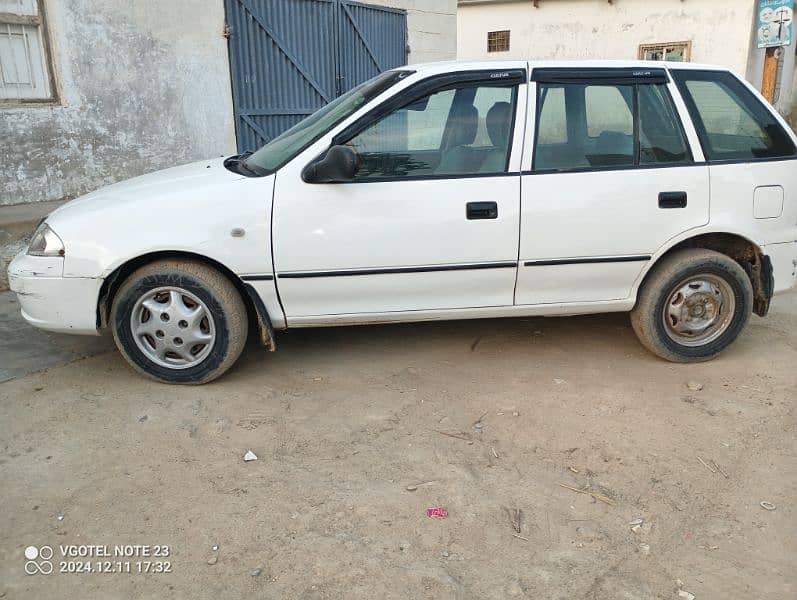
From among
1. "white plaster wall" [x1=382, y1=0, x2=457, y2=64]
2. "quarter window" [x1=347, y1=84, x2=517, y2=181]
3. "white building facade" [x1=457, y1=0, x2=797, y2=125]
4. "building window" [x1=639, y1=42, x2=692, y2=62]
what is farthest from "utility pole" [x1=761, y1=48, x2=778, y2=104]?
"building window" [x1=639, y1=42, x2=692, y2=62]

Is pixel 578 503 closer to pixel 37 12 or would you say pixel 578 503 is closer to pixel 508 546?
pixel 508 546

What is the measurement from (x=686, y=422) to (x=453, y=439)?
4.09ft

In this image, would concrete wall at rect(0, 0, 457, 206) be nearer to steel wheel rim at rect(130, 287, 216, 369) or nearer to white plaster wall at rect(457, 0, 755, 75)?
steel wheel rim at rect(130, 287, 216, 369)

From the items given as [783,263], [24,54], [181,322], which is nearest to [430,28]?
[24,54]

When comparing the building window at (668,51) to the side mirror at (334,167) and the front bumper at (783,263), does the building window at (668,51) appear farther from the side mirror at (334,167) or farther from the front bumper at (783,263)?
the side mirror at (334,167)

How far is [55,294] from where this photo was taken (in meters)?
3.71

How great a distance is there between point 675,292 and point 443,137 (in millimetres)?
1692

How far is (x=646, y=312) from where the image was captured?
413 centimetres

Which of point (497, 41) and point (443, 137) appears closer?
point (443, 137)

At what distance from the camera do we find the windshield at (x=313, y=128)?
3840 millimetres

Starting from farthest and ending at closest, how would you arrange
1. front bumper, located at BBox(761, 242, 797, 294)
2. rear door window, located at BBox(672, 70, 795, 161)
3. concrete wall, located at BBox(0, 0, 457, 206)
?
1. concrete wall, located at BBox(0, 0, 457, 206)
2. front bumper, located at BBox(761, 242, 797, 294)
3. rear door window, located at BBox(672, 70, 795, 161)

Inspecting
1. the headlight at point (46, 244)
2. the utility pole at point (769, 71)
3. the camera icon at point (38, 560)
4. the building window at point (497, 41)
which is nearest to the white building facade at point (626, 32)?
the building window at point (497, 41)

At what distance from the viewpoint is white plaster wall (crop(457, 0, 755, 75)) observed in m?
18.5

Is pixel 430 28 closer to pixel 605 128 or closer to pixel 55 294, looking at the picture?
pixel 605 128
